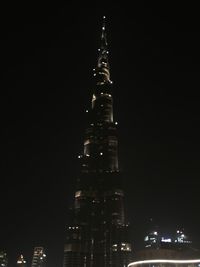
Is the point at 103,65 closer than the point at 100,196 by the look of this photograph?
No

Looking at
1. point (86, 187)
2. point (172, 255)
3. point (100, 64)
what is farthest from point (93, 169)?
point (172, 255)

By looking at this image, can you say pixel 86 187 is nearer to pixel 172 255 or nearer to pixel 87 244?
pixel 87 244

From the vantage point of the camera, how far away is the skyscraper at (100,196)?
149375 mm

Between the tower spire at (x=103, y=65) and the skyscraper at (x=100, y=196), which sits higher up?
the tower spire at (x=103, y=65)

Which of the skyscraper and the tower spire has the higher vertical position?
the tower spire

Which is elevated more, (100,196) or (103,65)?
(103,65)

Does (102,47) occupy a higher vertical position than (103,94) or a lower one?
higher

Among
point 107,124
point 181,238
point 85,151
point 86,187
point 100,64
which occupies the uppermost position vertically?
point 100,64

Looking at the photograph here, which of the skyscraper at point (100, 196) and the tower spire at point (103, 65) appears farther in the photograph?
the tower spire at point (103, 65)

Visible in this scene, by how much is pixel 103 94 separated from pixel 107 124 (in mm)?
14761

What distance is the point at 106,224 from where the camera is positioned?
15562 centimetres

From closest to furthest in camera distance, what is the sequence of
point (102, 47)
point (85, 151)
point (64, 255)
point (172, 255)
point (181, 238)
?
point (172, 255) → point (64, 255) → point (181, 238) → point (85, 151) → point (102, 47)

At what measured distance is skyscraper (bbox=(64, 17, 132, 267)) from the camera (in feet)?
490

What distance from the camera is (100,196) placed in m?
164
